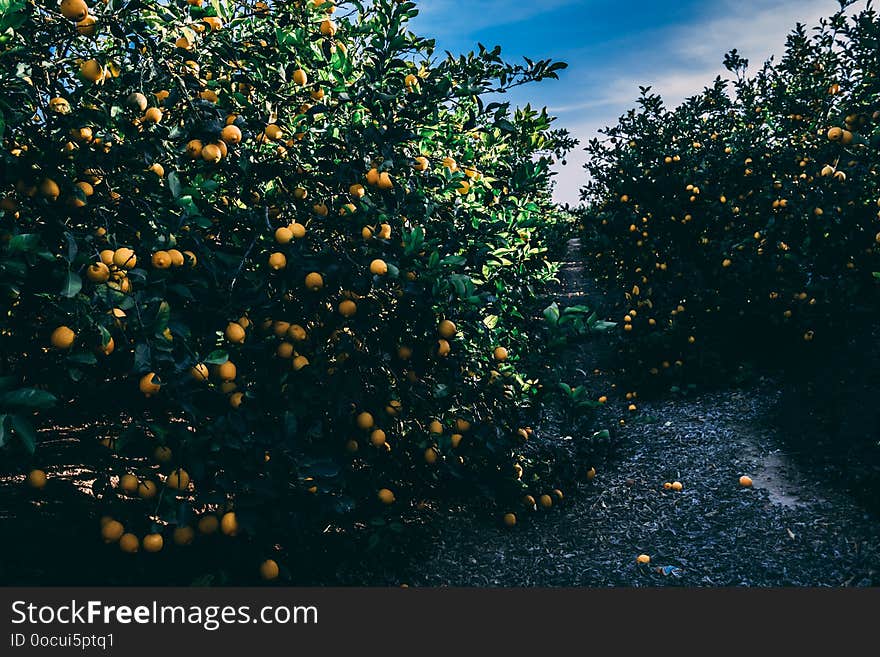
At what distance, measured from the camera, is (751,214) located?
6.63m

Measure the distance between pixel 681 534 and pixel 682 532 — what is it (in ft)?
0.08

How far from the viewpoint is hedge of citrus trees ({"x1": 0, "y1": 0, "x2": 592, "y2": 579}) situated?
2.28m

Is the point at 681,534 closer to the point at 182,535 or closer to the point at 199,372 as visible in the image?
the point at 182,535

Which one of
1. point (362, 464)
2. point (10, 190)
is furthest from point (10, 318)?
point (362, 464)

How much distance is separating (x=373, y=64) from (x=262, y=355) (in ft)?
5.21

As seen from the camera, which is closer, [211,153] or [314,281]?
[211,153]

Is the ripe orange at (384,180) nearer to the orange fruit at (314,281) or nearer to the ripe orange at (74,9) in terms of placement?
the orange fruit at (314,281)

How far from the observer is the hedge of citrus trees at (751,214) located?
5.35 meters

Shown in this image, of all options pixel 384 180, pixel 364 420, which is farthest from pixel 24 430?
pixel 384 180

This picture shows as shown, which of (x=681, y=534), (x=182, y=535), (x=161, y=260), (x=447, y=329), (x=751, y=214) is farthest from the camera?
(x=751, y=214)

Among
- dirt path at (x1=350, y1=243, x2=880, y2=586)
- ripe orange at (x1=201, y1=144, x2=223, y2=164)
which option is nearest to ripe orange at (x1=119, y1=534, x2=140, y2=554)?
dirt path at (x1=350, y1=243, x2=880, y2=586)

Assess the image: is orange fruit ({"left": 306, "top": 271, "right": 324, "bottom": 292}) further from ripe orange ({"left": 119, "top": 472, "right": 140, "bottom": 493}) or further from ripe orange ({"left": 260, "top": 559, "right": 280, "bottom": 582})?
ripe orange ({"left": 260, "top": 559, "right": 280, "bottom": 582})

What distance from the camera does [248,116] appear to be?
281 cm

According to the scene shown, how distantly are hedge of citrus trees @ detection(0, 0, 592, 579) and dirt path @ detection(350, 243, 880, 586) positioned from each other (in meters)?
0.71
